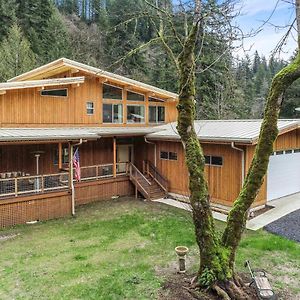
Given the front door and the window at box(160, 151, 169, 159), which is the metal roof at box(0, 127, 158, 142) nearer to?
the window at box(160, 151, 169, 159)

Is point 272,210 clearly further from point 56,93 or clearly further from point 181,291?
point 56,93

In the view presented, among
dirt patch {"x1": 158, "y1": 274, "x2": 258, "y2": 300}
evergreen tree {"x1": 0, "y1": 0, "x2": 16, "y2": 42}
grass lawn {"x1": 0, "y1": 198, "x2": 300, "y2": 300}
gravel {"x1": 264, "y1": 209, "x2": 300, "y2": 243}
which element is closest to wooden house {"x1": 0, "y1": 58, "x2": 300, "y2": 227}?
gravel {"x1": 264, "y1": 209, "x2": 300, "y2": 243}

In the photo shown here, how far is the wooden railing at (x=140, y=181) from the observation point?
51.8 ft

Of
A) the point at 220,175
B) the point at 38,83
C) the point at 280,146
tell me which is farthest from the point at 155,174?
the point at 38,83

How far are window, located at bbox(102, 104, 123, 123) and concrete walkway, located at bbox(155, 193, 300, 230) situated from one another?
4.99 m

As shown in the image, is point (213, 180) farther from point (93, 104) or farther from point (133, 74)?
point (133, 74)

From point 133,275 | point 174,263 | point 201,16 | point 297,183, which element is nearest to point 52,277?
point 133,275

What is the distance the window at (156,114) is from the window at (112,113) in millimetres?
2093

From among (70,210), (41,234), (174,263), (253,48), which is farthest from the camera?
(70,210)

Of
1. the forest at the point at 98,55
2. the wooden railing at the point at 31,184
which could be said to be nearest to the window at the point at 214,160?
the wooden railing at the point at 31,184

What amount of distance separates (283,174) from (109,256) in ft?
31.8

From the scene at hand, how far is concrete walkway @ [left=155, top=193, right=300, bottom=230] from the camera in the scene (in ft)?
37.9

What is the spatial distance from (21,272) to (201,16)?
6.70 metres

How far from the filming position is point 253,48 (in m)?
5.46
